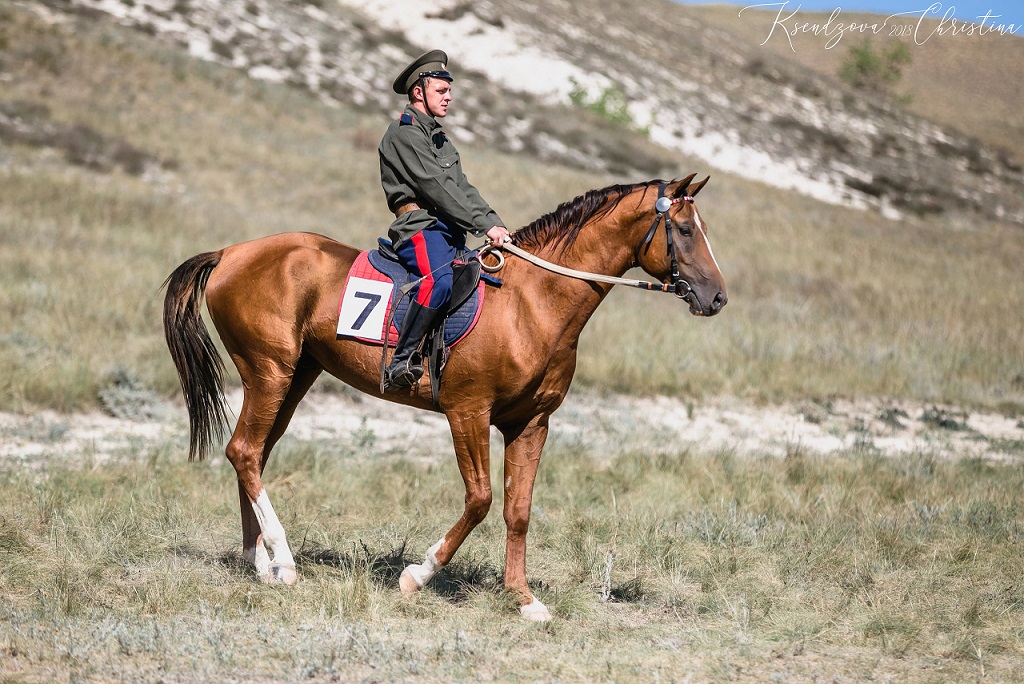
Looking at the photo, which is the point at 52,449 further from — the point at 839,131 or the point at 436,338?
the point at 839,131

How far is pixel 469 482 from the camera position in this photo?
19.1ft

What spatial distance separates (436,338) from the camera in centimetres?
580

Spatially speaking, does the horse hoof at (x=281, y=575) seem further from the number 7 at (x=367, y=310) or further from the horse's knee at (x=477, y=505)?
the number 7 at (x=367, y=310)

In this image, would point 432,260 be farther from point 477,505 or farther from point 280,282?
point 477,505

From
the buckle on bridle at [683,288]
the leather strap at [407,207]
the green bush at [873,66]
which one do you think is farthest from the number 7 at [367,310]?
the green bush at [873,66]

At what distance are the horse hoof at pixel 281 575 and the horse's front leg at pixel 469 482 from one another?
84 cm

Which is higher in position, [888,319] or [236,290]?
[236,290]

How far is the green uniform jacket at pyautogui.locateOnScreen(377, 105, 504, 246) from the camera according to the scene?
5746 millimetres

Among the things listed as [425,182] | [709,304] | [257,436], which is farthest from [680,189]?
[257,436]

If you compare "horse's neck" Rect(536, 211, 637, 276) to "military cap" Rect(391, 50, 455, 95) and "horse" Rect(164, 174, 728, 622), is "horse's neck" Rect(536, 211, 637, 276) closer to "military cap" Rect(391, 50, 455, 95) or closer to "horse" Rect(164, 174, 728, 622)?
"horse" Rect(164, 174, 728, 622)

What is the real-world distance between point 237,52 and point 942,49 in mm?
88049

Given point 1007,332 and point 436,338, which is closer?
point 436,338

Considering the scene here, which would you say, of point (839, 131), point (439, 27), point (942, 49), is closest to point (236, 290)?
point (439, 27)

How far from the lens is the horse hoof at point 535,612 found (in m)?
5.64
